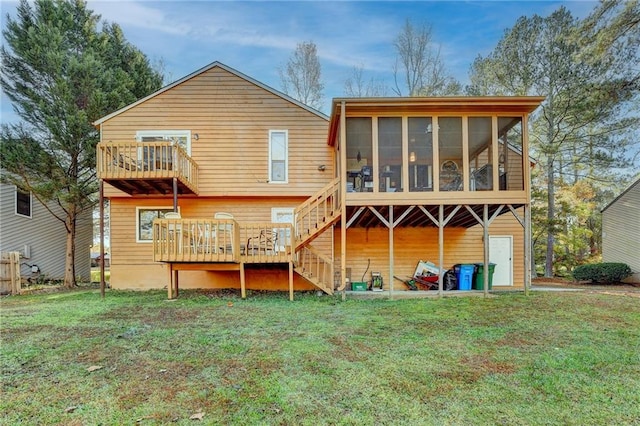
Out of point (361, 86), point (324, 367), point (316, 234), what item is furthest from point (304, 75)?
point (324, 367)

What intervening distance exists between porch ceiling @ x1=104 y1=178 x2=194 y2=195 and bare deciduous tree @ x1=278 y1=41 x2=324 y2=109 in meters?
10.7

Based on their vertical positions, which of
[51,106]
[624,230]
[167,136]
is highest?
[51,106]

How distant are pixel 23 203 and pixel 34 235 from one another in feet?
4.30

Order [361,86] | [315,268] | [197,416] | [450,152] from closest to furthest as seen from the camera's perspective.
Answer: [197,416] → [450,152] → [315,268] → [361,86]

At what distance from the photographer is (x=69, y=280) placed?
12461mm

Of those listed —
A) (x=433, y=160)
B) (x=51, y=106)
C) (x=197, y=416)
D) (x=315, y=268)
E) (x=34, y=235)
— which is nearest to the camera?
(x=197, y=416)

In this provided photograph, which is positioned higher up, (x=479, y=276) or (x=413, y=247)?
(x=413, y=247)

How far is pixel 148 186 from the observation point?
9.58 meters

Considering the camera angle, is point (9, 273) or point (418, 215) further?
point (9, 273)

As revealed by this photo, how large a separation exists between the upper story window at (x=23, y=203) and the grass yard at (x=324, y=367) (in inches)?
349

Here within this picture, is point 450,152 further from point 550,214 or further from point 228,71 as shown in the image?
point 550,214

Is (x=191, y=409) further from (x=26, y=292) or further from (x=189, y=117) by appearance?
(x=26, y=292)

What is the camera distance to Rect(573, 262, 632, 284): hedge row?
508 inches

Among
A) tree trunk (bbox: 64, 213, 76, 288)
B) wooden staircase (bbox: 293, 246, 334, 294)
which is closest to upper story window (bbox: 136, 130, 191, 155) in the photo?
wooden staircase (bbox: 293, 246, 334, 294)
